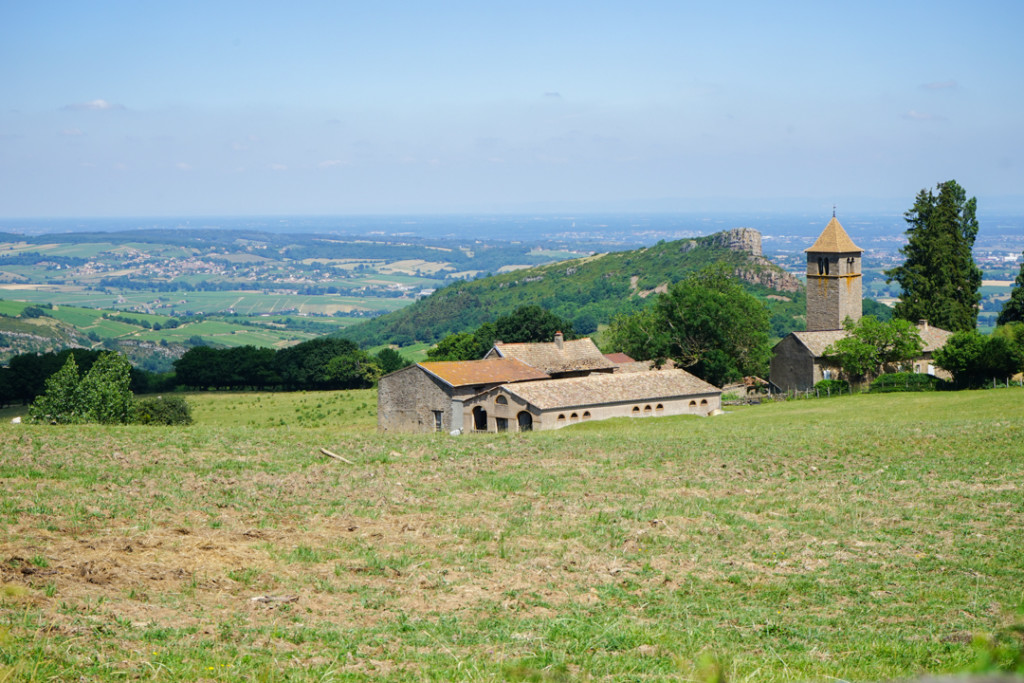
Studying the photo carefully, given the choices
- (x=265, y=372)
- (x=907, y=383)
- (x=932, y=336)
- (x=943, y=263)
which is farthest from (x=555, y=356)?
(x=265, y=372)

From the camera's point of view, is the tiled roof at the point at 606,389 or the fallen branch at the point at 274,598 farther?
the tiled roof at the point at 606,389

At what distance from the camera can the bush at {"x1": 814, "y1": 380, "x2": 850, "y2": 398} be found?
66750 millimetres

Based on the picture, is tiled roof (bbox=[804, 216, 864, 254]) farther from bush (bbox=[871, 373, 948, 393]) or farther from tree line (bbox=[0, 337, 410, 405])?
tree line (bbox=[0, 337, 410, 405])

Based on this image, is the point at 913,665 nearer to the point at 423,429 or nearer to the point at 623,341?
the point at 423,429

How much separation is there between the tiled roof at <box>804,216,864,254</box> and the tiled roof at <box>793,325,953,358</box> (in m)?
7.40

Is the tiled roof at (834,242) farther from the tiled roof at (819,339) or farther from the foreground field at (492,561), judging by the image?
the foreground field at (492,561)

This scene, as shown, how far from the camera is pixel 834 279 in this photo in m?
76.3

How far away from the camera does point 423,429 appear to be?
188ft

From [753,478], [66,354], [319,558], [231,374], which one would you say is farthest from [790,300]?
[319,558]

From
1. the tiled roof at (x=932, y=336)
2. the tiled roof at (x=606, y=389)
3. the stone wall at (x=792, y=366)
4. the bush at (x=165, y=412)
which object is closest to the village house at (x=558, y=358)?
the tiled roof at (x=606, y=389)

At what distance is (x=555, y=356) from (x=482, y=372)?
1207 cm

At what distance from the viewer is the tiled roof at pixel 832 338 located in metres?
69.9

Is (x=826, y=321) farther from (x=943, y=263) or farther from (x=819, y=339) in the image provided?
(x=943, y=263)

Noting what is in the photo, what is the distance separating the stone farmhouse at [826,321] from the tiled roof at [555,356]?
50.7 feet
